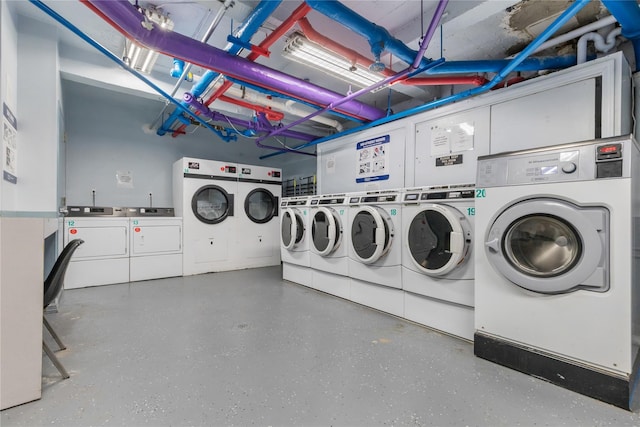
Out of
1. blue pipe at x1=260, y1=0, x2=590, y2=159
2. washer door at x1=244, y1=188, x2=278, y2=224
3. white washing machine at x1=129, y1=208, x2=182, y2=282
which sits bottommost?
white washing machine at x1=129, y1=208, x2=182, y2=282

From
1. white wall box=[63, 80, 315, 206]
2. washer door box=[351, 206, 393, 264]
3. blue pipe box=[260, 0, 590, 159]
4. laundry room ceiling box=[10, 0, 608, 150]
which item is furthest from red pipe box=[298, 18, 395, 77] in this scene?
white wall box=[63, 80, 315, 206]

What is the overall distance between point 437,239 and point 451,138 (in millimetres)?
1323

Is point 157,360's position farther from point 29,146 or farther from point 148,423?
point 29,146

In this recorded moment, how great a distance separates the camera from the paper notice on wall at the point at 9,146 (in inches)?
85.9

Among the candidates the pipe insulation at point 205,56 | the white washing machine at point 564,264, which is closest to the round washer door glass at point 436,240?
the white washing machine at point 564,264

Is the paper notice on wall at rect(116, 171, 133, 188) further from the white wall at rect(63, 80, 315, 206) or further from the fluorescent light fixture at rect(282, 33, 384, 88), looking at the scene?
the fluorescent light fixture at rect(282, 33, 384, 88)

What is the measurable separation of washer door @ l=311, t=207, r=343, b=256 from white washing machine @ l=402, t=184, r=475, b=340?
33.1 inches

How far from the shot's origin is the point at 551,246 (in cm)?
156

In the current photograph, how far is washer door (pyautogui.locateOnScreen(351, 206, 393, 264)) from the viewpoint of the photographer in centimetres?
254

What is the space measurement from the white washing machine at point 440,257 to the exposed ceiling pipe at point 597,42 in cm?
143

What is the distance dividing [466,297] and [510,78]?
2.19 meters

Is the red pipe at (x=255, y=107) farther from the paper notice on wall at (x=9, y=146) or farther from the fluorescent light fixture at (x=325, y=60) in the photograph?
the paper notice on wall at (x=9, y=146)

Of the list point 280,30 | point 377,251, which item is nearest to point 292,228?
point 377,251

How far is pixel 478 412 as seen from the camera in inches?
50.7
